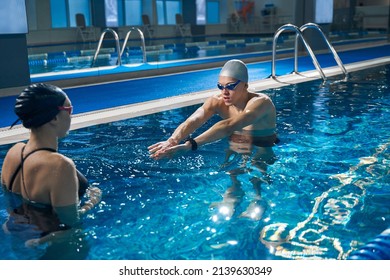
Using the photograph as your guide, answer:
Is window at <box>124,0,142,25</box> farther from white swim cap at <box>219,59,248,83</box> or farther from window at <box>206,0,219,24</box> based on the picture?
white swim cap at <box>219,59,248,83</box>

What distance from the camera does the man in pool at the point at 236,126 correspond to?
3799 mm

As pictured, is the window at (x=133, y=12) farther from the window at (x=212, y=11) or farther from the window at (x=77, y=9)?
the window at (x=212, y=11)

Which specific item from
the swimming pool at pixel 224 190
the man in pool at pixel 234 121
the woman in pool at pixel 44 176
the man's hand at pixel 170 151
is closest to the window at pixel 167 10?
the swimming pool at pixel 224 190

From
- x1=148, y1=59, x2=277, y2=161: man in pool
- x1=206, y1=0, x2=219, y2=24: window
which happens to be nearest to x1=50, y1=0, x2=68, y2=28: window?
x1=206, y1=0, x2=219, y2=24: window

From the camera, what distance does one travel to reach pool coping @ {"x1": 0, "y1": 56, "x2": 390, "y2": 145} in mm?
5010

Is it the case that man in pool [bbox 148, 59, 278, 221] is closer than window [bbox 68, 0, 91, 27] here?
Yes

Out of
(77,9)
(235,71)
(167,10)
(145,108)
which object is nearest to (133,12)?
(167,10)

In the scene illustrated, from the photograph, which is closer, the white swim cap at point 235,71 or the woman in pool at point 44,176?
the woman in pool at point 44,176

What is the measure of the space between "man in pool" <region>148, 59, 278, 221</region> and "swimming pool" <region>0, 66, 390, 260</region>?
13 centimetres

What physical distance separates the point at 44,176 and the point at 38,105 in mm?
362

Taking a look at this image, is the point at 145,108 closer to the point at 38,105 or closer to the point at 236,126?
the point at 236,126

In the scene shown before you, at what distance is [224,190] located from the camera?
332cm

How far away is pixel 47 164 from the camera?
238 cm
